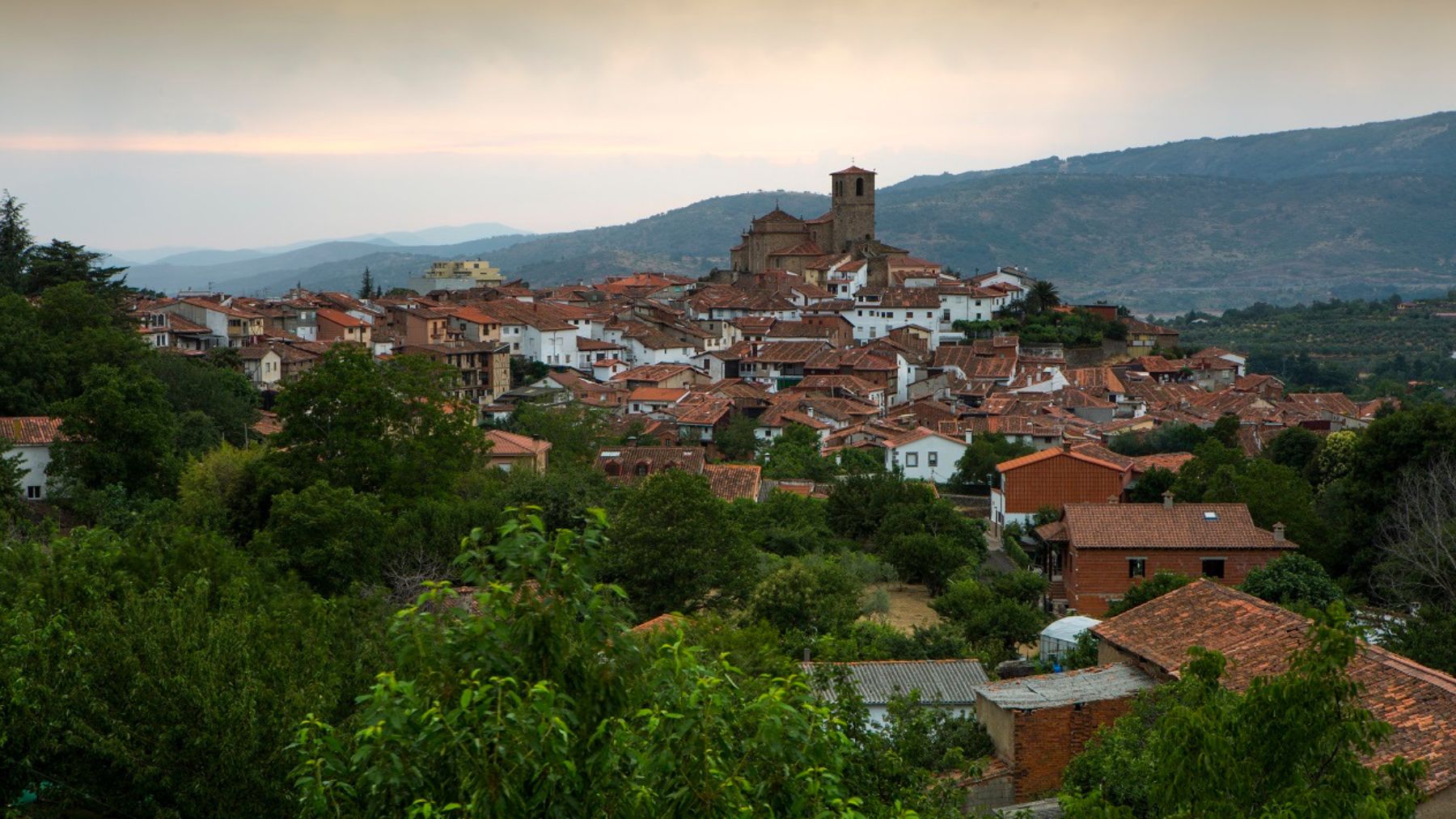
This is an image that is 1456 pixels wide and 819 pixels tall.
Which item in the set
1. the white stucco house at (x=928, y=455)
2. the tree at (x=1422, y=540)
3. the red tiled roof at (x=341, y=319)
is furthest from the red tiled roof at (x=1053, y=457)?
the red tiled roof at (x=341, y=319)

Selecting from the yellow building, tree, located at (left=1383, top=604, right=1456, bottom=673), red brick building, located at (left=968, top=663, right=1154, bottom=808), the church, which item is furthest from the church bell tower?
red brick building, located at (left=968, top=663, right=1154, bottom=808)

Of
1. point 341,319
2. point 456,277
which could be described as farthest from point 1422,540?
point 456,277

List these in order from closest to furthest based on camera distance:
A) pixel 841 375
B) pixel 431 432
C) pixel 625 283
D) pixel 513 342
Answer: pixel 431 432, pixel 841 375, pixel 513 342, pixel 625 283

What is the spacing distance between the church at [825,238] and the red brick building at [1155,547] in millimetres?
53355

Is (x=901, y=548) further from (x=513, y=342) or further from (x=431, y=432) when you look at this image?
(x=513, y=342)

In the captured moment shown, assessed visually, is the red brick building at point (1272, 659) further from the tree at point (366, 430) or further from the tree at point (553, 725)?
the tree at point (366, 430)

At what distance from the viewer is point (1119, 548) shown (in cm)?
2231

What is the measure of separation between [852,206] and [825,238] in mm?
3339

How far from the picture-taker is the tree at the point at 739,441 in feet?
145

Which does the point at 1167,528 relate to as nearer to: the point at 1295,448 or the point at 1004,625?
the point at 1004,625

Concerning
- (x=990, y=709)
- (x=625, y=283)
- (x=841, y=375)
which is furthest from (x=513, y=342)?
(x=990, y=709)

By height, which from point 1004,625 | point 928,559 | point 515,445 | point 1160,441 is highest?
point 1004,625

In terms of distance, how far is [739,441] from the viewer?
4469 cm

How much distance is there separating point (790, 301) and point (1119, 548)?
1917 inches
